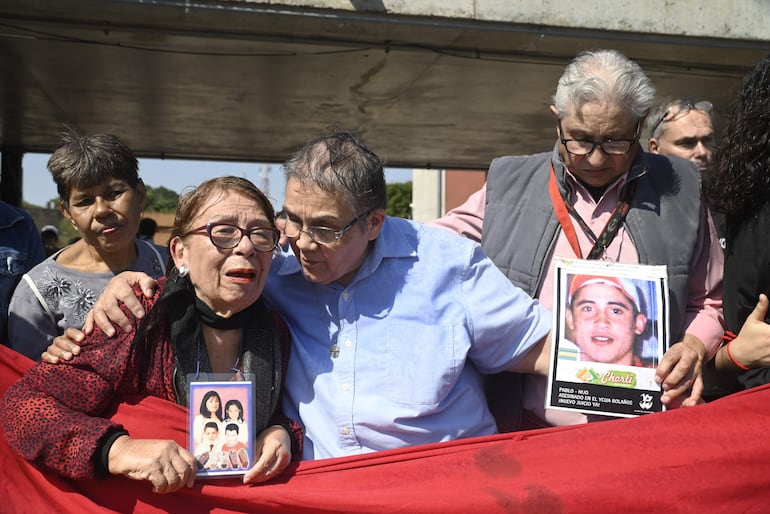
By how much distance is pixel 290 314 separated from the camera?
9.10ft

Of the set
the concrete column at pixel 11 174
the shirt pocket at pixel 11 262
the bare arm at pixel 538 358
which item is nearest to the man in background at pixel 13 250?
the shirt pocket at pixel 11 262

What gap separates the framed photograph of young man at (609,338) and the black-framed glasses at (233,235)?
97 cm

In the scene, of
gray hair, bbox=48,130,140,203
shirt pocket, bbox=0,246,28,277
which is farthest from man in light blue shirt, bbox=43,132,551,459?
shirt pocket, bbox=0,246,28,277

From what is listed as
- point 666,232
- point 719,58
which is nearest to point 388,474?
point 666,232

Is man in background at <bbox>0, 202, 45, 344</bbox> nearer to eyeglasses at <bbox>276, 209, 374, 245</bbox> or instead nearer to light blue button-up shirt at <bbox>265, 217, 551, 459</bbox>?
light blue button-up shirt at <bbox>265, 217, 551, 459</bbox>

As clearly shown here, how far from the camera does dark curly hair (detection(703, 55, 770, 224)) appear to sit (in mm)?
2672

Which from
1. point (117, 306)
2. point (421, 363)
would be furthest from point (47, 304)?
point (421, 363)

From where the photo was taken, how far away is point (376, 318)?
2705mm

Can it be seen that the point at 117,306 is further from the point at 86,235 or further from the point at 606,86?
the point at 606,86

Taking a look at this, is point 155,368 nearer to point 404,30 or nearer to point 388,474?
point 388,474

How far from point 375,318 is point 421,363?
0.22 m

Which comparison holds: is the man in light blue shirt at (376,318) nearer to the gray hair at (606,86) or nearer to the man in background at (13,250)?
the gray hair at (606,86)

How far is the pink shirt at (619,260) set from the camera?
113 inches

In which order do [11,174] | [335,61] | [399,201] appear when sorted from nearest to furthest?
[335,61] → [11,174] → [399,201]
